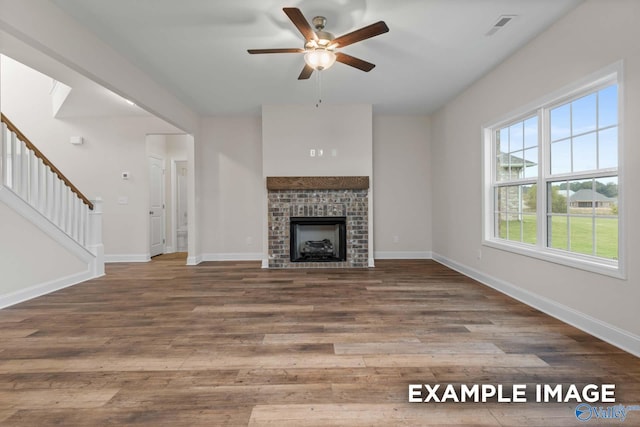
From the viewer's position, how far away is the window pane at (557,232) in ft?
9.35

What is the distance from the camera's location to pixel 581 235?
105 inches

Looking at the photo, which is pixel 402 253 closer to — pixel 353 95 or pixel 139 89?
pixel 353 95

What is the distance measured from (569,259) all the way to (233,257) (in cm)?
490

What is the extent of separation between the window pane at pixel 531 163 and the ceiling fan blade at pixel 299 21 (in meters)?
2.50

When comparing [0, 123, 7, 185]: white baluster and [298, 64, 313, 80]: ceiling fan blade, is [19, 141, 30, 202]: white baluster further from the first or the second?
[298, 64, 313, 80]: ceiling fan blade

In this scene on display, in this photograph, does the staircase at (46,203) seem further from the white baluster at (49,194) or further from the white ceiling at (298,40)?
the white ceiling at (298,40)

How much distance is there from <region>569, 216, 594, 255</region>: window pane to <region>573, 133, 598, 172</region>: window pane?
0.43 meters

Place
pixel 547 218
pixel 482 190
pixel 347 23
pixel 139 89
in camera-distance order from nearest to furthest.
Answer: pixel 347 23 → pixel 547 218 → pixel 139 89 → pixel 482 190

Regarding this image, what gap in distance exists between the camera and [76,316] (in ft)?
9.43

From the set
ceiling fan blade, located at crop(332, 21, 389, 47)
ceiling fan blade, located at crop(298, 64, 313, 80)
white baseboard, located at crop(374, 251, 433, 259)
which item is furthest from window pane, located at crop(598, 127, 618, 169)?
white baseboard, located at crop(374, 251, 433, 259)

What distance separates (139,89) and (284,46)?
73.5 inches

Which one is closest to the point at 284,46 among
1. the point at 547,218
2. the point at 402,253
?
the point at 547,218

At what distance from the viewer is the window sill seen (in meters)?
2.27

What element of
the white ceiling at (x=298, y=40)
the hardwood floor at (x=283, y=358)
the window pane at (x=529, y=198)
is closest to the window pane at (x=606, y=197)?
the window pane at (x=529, y=198)
